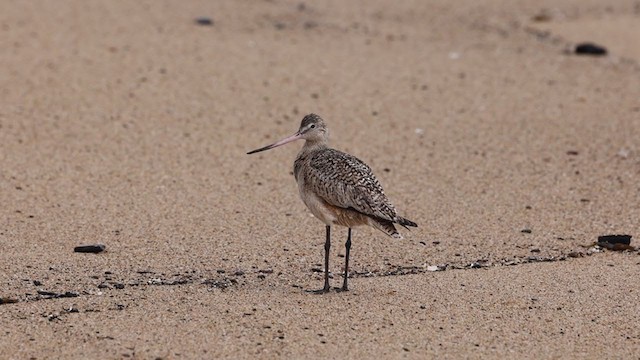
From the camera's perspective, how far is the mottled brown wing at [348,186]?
7.83 meters

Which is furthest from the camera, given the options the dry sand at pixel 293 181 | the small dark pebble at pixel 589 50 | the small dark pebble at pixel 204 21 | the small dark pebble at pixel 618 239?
the small dark pebble at pixel 204 21

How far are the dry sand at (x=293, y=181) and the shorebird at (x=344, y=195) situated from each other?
1.54ft

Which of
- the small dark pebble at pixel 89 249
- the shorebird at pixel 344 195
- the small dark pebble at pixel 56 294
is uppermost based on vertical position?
the shorebird at pixel 344 195

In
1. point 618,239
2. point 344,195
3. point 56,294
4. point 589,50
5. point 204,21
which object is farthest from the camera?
point 204,21

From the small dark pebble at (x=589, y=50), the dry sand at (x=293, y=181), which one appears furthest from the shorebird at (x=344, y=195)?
the small dark pebble at (x=589, y=50)

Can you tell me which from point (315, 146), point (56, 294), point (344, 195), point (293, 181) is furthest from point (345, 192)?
point (293, 181)

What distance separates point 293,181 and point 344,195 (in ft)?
9.35

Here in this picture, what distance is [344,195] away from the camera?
7910 mm

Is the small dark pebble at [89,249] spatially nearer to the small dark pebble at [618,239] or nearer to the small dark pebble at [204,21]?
the small dark pebble at [618,239]

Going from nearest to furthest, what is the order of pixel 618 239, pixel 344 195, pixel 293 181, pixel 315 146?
pixel 344 195, pixel 315 146, pixel 618 239, pixel 293 181

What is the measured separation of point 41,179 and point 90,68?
2.85 metres

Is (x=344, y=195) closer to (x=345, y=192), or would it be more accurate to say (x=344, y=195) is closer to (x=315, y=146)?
(x=345, y=192)

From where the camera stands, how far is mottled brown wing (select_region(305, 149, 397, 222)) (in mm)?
7832

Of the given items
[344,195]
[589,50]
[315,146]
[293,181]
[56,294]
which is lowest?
[56,294]
